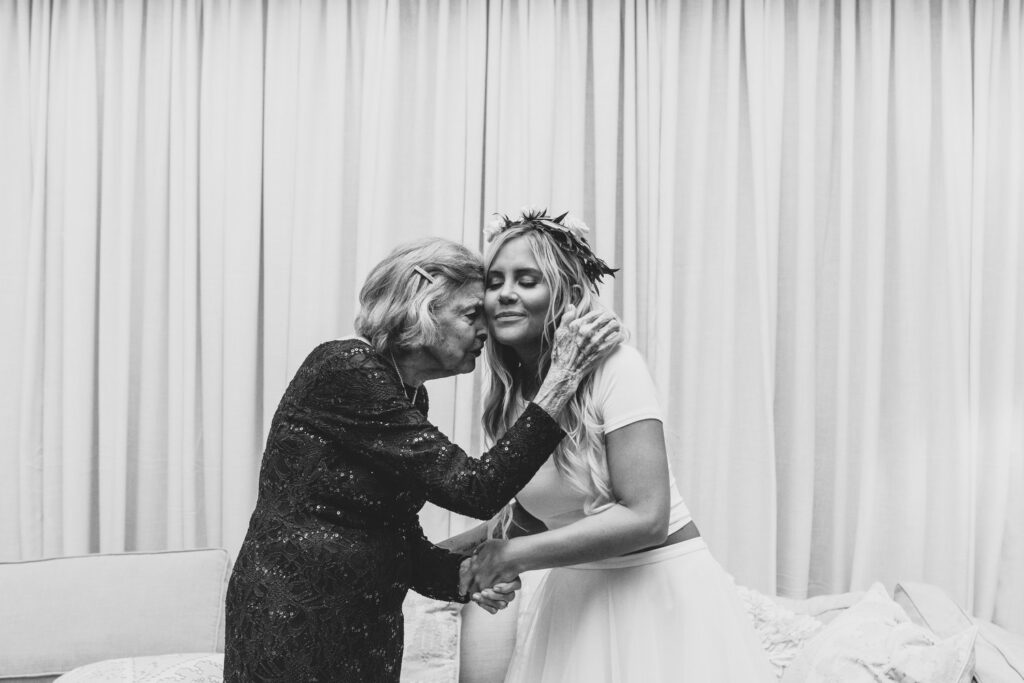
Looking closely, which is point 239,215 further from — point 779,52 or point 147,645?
point 779,52

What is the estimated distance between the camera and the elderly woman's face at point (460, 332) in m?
1.78

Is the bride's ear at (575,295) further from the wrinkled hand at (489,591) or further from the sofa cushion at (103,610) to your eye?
the sofa cushion at (103,610)

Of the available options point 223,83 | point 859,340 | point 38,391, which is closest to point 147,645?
point 38,391

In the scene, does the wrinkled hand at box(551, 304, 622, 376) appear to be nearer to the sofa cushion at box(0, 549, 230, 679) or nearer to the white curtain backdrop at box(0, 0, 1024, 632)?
the white curtain backdrop at box(0, 0, 1024, 632)

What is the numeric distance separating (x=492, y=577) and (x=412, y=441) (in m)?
0.38

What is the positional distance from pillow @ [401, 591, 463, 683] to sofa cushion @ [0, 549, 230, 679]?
572 mm

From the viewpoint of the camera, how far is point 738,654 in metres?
1.68

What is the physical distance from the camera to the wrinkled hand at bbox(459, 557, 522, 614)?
181 cm

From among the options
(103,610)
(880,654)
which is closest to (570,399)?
(880,654)

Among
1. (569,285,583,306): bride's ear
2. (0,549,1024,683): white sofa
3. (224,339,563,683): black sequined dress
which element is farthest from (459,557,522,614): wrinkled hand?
(569,285,583,306): bride's ear

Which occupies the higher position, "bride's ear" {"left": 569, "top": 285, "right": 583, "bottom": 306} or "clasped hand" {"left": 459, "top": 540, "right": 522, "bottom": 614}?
"bride's ear" {"left": 569, "top": 285, "right": 583, "bottom": 306}

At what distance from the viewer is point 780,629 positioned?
94.3 inches

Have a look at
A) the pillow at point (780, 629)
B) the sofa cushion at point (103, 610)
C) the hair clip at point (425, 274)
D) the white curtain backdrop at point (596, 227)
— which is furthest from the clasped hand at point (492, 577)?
the white curtain backdrop at point (596, 227)

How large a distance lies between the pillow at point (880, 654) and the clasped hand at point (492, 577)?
79 cm
